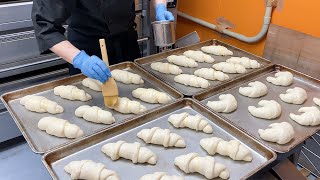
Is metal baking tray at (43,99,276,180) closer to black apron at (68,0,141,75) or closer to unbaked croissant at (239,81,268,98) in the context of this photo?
unbaked croissant at (239,81,268,98)

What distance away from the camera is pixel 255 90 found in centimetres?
162

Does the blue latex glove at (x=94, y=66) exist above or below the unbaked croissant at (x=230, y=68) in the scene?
above

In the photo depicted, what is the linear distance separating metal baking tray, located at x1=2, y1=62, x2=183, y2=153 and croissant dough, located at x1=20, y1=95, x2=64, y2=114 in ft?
0.07

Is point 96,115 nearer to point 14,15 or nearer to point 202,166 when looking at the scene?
point 202,166

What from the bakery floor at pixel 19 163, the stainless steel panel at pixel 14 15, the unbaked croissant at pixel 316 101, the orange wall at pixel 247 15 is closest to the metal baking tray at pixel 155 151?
the unbaked croissant at pixel 316 101

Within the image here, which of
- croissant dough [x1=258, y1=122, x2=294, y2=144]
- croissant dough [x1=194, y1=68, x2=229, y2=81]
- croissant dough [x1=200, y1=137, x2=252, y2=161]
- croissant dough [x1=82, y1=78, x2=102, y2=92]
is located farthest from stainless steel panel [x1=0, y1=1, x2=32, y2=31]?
croissant dough [x1=258, y1=122, x2=294, y2=144]

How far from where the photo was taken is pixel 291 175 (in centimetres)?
113

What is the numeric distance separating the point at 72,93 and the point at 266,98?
1081 mm

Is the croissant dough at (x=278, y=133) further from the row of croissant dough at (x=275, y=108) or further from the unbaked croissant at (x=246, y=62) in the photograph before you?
the unbaked croissant at (x=246, y=62)

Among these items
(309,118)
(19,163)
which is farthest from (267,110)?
(19,163)

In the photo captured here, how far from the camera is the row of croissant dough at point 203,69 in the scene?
1729 millimetres

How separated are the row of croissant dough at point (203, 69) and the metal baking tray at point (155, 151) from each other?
1.04 feet

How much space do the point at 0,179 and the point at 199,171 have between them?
5.93ft

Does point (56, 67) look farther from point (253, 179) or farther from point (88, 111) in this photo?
point (253, 179)
